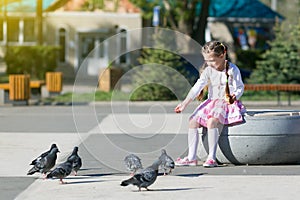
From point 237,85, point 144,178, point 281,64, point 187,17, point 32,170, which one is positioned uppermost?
point 237,85

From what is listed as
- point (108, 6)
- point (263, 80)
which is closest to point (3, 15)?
point (108, 6)

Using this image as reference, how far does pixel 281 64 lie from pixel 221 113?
19.7m

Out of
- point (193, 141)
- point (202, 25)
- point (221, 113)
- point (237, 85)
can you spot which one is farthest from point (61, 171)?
point (202, 25)

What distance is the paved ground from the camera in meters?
9.79

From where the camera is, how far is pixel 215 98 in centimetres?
1198

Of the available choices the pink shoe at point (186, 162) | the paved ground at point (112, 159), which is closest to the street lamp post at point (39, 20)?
the paved ground at point (112, 159)

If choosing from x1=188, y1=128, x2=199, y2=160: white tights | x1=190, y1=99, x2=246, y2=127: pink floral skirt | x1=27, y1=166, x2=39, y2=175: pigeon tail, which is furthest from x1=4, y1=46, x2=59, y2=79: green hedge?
x1=27, y1=166, x2=39, y2=175: pigeon tail

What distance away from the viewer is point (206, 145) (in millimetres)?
12031

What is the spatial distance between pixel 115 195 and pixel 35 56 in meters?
34.4

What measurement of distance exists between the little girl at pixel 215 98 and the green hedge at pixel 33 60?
1243 inches

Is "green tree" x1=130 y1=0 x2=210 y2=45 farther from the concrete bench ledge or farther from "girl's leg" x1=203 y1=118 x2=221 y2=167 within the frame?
"girl's leg" x1=203 y1=118 x2=221 y2=167

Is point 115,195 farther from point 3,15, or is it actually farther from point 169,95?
point 3,15

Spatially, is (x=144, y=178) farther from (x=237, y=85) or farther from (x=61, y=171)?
(x=237, y=85)

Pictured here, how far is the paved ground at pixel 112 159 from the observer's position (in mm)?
9789
